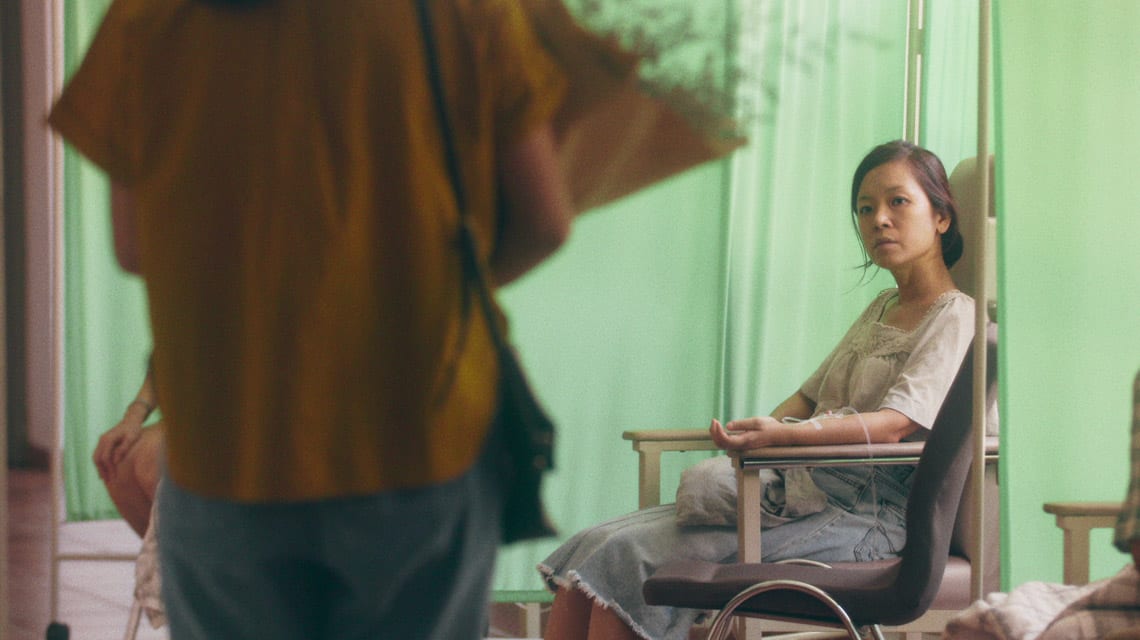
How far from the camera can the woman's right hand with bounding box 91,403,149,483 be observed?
230cm

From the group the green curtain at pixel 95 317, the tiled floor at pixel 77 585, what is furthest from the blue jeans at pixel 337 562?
the tiled floor at pixel 77 585

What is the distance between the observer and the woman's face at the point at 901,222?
2395mm

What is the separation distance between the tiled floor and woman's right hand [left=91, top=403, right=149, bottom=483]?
71cm

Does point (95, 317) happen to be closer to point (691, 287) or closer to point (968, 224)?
point (691, 287)

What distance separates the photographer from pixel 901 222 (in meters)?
2.40

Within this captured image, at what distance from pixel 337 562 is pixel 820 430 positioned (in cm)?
161

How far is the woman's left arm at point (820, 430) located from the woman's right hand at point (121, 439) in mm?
1165

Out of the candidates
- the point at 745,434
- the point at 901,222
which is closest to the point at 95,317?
the point at 745,434

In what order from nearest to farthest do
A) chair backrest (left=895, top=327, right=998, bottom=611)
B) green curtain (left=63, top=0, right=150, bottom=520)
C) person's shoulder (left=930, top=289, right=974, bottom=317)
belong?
1. chair backrest (left=895, top=327, right=998, bottom=611)
2. person's shoulder (left=930, top=289, right=974, bottom=317)
3. green curtain (left=63, top=0, right=150, bottom=520)

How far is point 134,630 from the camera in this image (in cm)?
232

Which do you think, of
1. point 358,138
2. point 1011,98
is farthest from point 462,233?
point 1011,98

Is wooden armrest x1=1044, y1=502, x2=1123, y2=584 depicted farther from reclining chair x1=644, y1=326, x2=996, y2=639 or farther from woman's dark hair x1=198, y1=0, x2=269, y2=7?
woman's dark hair x1=198, y1=0, x2=269, y2=7

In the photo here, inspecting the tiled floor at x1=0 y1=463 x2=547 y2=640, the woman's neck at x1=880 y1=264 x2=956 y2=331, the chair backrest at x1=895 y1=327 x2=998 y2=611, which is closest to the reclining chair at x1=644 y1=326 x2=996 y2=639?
the chair backrest at x1=895 y1=327 x2=998 y2=611

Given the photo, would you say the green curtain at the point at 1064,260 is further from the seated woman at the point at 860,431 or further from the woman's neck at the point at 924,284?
the woman's neck at the point at 924,284
